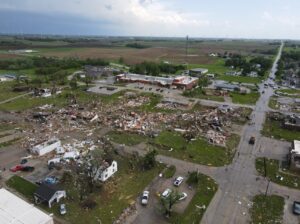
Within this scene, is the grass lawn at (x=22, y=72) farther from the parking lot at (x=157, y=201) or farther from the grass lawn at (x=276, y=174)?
the grass lawn at (x=276, y=174)

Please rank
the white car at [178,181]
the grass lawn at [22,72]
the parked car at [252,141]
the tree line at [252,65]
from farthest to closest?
the tree line at [252,65] < the grass lawn at [22,72] < the parked car at [252,141] < the white car at [178,181]

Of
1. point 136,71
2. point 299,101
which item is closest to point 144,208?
point 299,101

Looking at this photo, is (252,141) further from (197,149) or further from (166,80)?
(166,80)

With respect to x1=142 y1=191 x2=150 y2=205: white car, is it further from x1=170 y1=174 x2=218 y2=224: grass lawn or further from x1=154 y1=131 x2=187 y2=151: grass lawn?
x1=154 y1=131 x2=187 y2=151: grass lawn

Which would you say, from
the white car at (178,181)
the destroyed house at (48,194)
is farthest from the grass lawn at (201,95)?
the destroyed house at (48,194)

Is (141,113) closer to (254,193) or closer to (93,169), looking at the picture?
(93,169)
